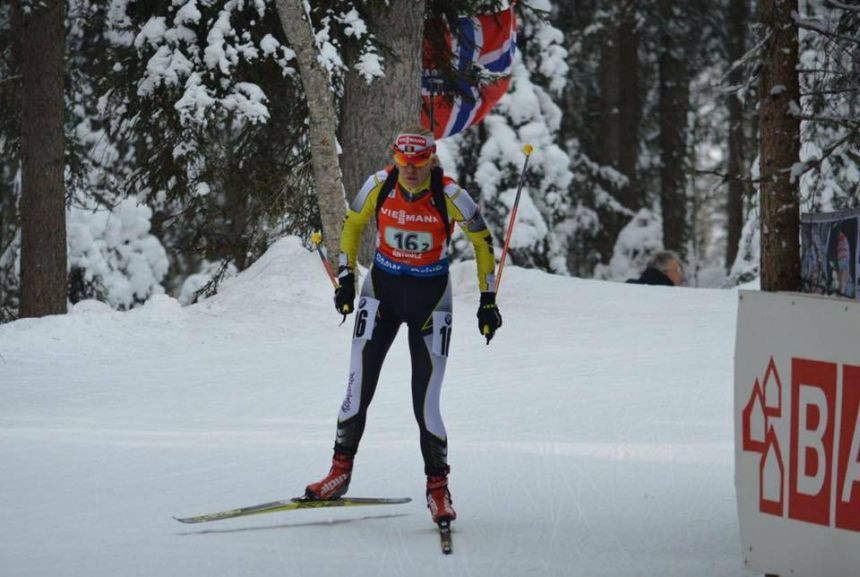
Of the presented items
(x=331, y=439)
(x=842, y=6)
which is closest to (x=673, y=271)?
(x=842, y=6)

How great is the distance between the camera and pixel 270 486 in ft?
24.0

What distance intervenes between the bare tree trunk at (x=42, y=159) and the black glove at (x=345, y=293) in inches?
333

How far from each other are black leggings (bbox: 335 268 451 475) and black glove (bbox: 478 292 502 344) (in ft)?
0.58

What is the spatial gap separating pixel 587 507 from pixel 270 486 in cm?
188

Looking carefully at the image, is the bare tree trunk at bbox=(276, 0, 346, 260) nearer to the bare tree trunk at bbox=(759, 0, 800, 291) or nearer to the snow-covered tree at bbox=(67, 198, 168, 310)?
the bare tree trunk at bbox=(759, 0, 800, 291)

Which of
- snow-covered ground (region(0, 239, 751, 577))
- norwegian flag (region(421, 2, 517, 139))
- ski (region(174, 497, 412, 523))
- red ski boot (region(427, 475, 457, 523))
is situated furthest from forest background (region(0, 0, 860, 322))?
ski (region(174, 497, 412, 523))

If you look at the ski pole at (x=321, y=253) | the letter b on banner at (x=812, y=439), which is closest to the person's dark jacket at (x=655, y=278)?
the ski pole at (x=321, y=253)

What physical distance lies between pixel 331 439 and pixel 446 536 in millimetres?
2769

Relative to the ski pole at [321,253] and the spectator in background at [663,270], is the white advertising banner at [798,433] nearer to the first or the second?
the ski pole at [321,253]

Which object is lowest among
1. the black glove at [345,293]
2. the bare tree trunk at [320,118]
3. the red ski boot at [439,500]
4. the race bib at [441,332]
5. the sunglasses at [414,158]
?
the red ski boot at [439,500]

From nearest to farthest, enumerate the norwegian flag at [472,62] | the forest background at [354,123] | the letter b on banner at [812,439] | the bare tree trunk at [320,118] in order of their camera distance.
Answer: the letter b on banner at [812,439]
the forest background at [354,123]
the bare tree trunk at [320,118]
the norwegian flag at [472,62]

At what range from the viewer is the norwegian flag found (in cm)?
1549

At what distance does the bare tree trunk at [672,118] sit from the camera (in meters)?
28.3

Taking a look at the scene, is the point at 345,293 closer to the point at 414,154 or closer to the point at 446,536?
the point at 414,154
